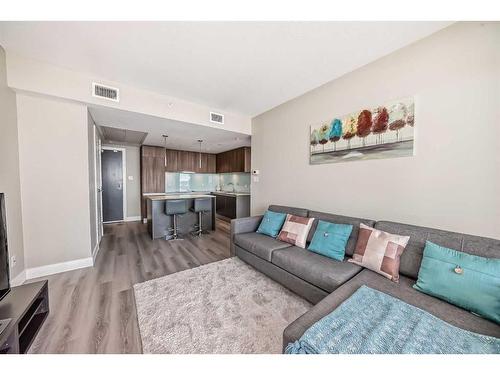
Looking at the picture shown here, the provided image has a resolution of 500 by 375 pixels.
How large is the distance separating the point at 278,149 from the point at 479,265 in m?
2.55

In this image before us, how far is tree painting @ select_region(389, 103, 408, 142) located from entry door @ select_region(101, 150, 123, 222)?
6.23m

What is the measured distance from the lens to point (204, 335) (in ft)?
4.51

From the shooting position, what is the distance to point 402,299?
1.23 meters

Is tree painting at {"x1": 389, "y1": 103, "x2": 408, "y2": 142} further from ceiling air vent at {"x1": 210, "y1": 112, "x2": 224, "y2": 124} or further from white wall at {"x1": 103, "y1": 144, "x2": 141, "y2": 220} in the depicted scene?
white wall at {"x1": 103, "y1": 144, "x2": 141, "y2": 220}

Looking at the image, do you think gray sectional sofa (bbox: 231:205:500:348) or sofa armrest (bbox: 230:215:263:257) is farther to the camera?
sofa armrest (bbox: 230:215:263:257)

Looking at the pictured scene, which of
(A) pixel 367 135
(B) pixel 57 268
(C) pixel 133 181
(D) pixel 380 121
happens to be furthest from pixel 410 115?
(C) pixel 133 181

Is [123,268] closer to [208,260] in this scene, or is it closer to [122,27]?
[208,260]

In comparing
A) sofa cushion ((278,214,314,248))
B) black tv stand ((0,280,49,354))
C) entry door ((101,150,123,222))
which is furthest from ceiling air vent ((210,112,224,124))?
entry door ((101,150,123,222))

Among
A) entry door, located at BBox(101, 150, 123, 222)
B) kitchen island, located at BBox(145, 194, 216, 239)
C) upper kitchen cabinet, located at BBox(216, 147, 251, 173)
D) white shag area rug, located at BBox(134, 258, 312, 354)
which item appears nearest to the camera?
white shag area rug, located at BBox(134, 258, 312, 354)

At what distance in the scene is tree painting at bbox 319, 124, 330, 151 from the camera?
2.45 meters

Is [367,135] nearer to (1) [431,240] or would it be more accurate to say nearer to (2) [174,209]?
(1) [431,240]

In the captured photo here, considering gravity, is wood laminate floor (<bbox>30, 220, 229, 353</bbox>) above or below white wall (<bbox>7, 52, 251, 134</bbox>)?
below

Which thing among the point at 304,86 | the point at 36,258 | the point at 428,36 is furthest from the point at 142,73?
the point at 428,36

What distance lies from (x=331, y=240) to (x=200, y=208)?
293cm
